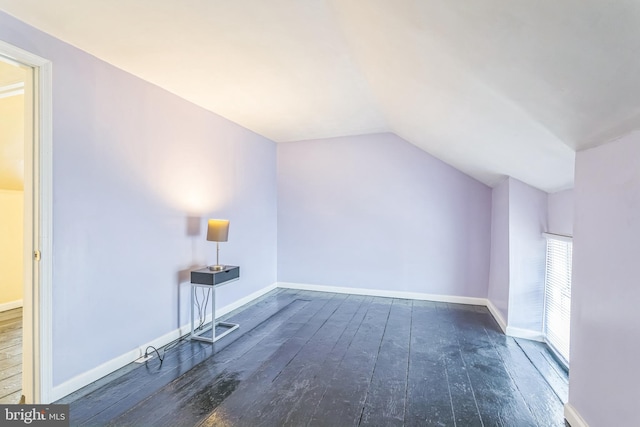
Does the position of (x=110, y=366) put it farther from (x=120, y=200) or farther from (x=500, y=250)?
(x=500, y=250)

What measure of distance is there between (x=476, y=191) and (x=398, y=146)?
4.10 feet

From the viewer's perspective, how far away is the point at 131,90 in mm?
2412

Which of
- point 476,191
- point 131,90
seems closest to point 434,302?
point 476,191

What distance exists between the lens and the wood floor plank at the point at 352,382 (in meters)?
1.81

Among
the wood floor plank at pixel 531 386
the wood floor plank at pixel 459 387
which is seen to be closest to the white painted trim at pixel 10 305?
the wood floor plank at pixel 459 387

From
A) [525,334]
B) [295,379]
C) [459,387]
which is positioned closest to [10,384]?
[295,379]

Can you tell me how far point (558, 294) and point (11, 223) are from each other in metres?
6.16

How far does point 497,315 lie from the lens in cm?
346

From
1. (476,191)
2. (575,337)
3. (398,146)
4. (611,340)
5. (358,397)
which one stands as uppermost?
(398,146)

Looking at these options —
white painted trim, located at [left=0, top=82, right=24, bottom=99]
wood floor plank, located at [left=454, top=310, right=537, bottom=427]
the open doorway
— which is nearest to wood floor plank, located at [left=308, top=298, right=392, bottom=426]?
wood floor plank, located at [left=454, top=310, right=537, bottom=427]

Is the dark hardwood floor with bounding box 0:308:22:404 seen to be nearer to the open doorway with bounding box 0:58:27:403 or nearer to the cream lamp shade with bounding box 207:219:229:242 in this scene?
the open doorway with bounding box 0:58:27:403

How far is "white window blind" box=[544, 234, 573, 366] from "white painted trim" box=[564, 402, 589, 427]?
0.83 metres

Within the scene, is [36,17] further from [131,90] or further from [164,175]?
[164,175]

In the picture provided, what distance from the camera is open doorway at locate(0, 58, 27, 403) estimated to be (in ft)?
6.89
